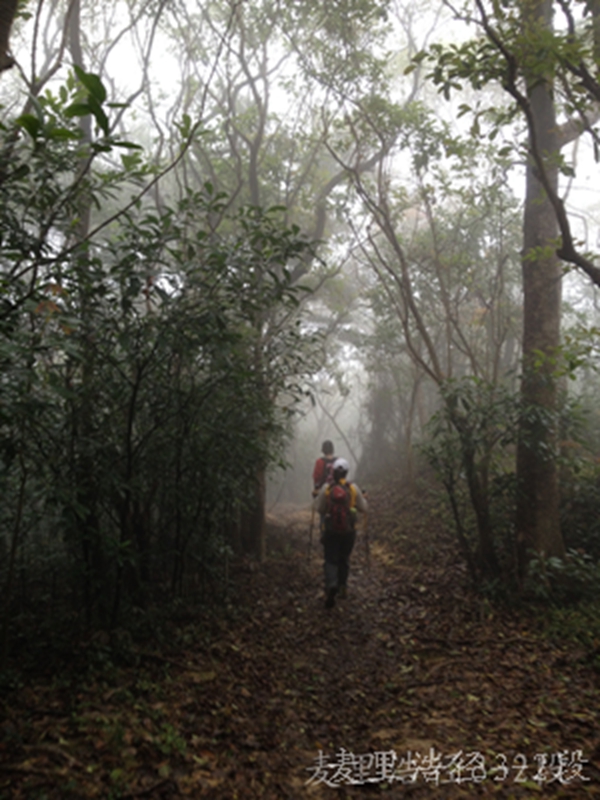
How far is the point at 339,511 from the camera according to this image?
6988 mm

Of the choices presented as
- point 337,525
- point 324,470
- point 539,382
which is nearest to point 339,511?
point 337,525

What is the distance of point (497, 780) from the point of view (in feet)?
10.7

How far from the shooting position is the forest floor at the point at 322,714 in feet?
10.6

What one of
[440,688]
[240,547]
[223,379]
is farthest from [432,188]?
[440,688]

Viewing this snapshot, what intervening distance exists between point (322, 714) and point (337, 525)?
2716 mm

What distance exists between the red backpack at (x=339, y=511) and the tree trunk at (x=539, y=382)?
2.06 meters

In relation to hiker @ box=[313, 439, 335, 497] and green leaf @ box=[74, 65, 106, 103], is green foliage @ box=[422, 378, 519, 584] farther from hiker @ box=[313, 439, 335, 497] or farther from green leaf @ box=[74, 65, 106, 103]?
green leaf @ box=[74, 65, 106, 103]

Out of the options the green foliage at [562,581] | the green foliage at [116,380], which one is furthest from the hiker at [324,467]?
the green foliage at [562,581]

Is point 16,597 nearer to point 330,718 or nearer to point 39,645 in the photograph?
point 39,645

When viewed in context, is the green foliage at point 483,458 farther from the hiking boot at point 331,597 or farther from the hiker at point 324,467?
the hiker at point 324,467

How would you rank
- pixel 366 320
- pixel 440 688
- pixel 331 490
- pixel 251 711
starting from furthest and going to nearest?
pixel 366 320 → pixel 331 490 → pixel 440 688 → pixel 251 711

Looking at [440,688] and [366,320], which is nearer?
[440,688]

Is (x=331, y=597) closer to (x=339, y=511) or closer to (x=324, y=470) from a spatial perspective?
(x=339, y=511)

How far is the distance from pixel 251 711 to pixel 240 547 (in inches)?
170
